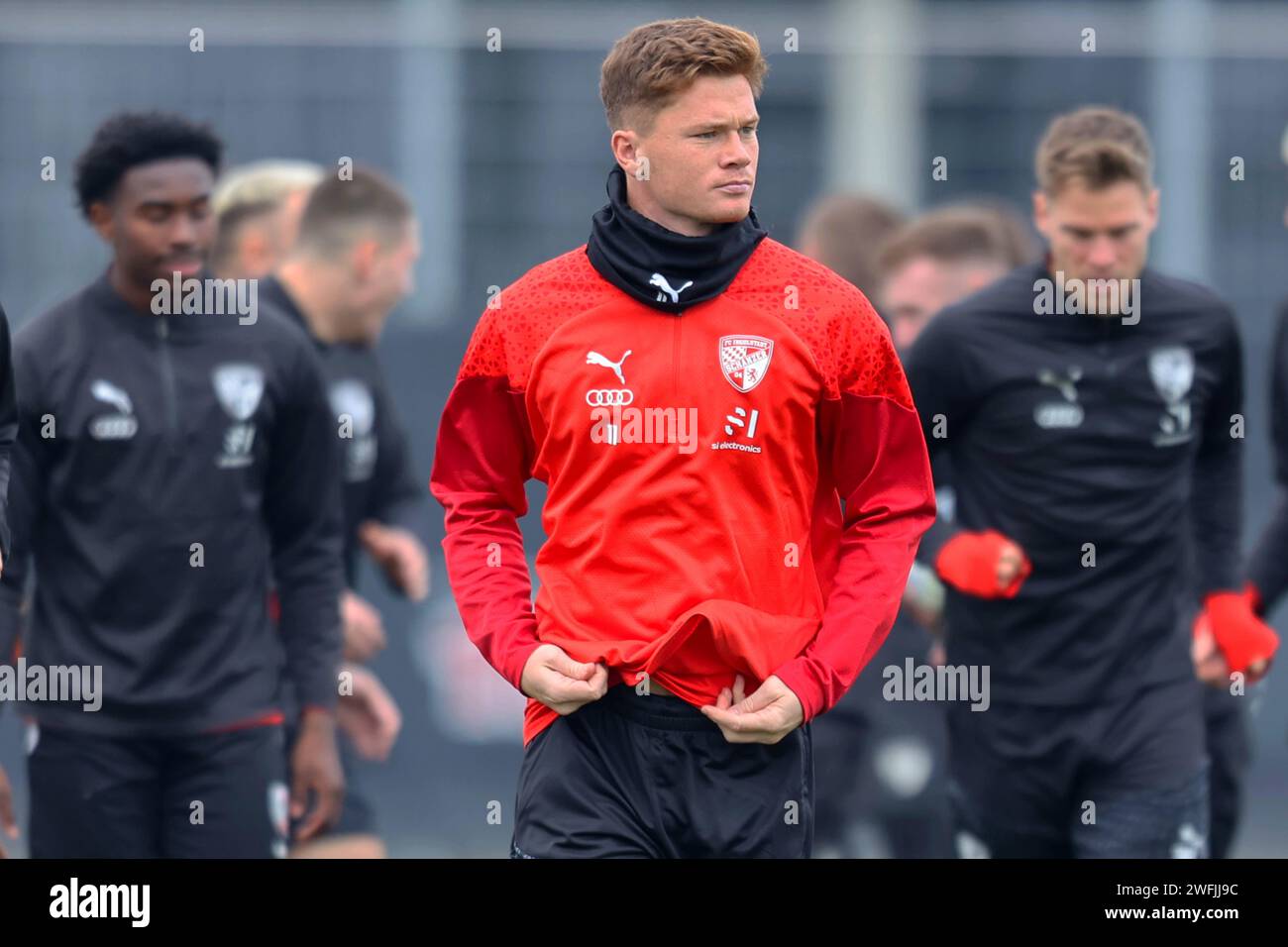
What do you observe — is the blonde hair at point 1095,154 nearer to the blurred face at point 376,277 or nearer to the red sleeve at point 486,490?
the red sleeve at point 486,490

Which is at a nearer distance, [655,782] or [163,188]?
[655,782]

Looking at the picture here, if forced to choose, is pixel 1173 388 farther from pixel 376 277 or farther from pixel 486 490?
pixel 376 277

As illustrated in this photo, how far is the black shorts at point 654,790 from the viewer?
13.0 ft

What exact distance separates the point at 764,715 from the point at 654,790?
26cm

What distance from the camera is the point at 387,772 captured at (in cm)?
991

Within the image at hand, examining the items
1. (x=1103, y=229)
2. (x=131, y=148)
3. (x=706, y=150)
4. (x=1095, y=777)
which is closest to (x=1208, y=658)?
(x=1095, y=777)

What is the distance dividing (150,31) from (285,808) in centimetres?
696

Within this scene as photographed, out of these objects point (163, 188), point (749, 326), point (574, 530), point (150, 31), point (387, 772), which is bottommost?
point (387, 772)

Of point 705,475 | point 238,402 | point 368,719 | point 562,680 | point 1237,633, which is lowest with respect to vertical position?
point 368,719

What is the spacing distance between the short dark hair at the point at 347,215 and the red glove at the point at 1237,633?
2.89m

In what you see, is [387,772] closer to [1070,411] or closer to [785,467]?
[1070,411]

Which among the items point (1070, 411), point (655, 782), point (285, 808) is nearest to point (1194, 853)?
point (1070, 411)

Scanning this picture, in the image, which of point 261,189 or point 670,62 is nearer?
point 670,62

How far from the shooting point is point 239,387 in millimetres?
5480
